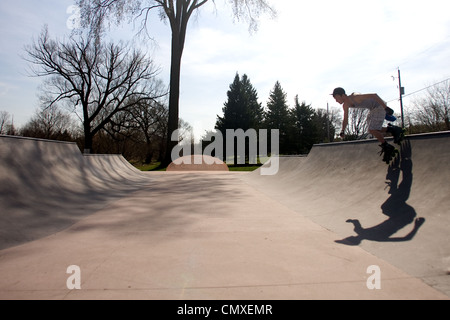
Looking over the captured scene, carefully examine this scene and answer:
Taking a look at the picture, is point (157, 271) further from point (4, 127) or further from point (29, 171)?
point (4, 127)

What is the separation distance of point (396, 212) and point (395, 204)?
225 millimetres

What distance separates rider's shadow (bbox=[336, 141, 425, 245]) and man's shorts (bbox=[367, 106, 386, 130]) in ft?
1.80

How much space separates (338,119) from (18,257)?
200 ft

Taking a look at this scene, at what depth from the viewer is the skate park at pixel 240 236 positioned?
2088 millimetres

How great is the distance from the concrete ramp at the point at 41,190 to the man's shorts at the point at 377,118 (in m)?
5.37

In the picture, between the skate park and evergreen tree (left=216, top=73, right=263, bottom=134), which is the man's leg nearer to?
the skate park

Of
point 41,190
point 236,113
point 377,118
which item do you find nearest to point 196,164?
point 41,190

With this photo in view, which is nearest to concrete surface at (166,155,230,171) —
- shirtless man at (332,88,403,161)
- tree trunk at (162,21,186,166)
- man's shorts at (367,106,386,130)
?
tree trunk at (162,21,186,166)

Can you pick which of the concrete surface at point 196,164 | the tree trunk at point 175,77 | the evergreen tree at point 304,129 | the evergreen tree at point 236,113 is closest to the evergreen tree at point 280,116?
the evergreen tree at point 304,129

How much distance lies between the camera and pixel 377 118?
494 centimetres

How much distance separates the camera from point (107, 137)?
34.7m

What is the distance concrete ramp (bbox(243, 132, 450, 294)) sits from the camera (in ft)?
8.41

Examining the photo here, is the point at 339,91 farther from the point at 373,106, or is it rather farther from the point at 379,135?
the point at 379,135
